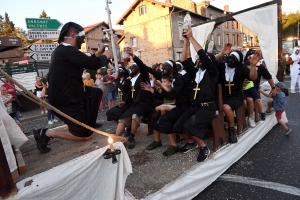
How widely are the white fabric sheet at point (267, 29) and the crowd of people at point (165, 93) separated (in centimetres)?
77

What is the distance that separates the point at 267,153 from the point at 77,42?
350 centimetres

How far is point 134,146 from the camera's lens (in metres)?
3.78

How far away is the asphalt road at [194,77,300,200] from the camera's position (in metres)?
2.59

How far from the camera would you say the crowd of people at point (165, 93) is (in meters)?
2.39

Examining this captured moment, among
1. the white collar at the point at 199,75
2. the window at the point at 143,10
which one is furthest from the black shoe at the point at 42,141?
the window at the point at 143,10

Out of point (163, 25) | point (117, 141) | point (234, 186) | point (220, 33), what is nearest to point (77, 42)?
point (117, 141)

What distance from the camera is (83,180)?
72.7 inches

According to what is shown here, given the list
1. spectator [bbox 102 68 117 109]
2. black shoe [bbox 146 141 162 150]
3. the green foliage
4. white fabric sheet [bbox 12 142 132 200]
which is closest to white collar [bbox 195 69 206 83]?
black shoe [bbox 146 141 162 150]

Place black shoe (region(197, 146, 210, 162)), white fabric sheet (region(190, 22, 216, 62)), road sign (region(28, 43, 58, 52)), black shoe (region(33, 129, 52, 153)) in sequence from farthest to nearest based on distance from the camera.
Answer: white fabric sheet (region(190, 22, 216, 62)) < road sign (region(28, 43, 58, 52)) < black shoe (region(197, 146, 210, 162)) < black shoe (region(33, 129, 52, 153))

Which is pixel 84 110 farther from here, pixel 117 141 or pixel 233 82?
pixel 233 82

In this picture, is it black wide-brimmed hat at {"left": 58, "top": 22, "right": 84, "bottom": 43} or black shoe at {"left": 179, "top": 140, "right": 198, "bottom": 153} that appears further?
black shoe at {"left": 179, "top": 140, "right": 198, "bottom": 153}

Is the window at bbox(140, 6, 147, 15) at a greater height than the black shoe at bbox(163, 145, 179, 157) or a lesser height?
greater

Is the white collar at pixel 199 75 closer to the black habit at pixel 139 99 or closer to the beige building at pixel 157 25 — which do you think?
the black habit at pixel 139 99

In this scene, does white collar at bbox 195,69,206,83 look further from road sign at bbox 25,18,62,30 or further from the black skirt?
road sign at bbox 25,18,62,30
